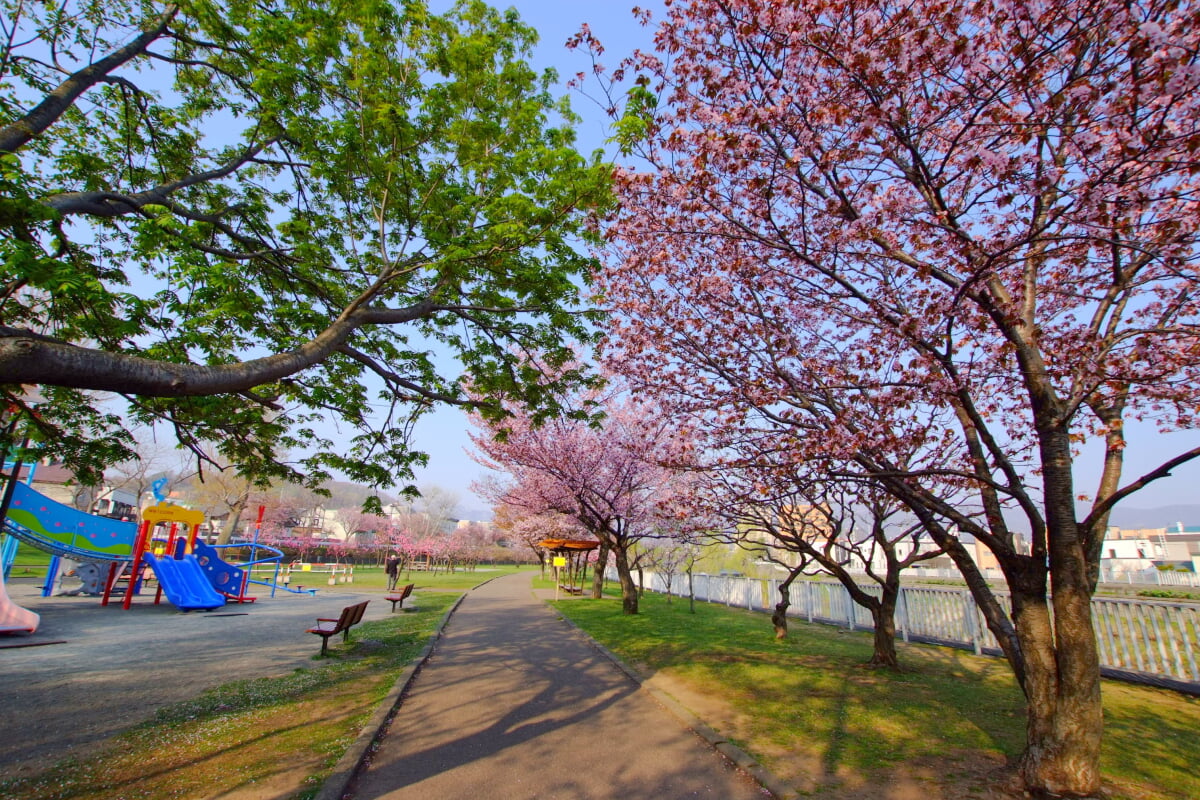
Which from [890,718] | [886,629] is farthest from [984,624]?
[890,718]

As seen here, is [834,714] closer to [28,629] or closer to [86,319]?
[86,319]

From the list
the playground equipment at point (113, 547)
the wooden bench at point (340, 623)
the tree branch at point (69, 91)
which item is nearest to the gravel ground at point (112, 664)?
the wooden bench at point (340, 623)

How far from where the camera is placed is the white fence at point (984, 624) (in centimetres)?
710

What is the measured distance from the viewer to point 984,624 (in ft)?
33.7

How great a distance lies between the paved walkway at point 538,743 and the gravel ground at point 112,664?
2.82 metres

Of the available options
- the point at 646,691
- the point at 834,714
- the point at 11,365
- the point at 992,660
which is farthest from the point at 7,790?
the point at 992,660

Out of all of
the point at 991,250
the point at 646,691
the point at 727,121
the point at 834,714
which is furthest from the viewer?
the point at 646,691

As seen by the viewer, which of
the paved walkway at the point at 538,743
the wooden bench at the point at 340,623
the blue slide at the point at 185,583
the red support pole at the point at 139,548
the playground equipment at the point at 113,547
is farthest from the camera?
the red support pole at the point at 139,548

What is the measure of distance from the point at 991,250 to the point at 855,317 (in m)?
1.37

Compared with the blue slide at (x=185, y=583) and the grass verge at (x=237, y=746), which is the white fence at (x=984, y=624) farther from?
the blue slide at (x=185, y=583)

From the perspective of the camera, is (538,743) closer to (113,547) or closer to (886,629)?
(886,629)

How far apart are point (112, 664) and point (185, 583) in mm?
10450

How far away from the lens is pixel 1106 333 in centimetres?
508

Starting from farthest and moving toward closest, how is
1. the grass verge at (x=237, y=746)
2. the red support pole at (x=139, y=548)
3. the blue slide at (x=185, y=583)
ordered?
the red support pole at (x=139, y=548) → the blue slide at (x=185, y=583) → the grass verge at (x=237, y=746)
